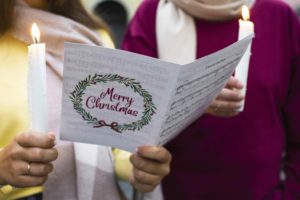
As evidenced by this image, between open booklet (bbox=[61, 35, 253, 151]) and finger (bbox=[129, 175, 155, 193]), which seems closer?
open booklet (bbox=[61, 35, 253, 151])

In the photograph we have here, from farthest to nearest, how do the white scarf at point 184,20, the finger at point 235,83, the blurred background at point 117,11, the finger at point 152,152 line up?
the blurred background at point 117,11, the white scarf at point 184,20, the finger at point 235,83, the finger at point 152,152

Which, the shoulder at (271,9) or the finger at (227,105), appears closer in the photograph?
the finger at (227,105)

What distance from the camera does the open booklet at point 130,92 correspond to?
98cm

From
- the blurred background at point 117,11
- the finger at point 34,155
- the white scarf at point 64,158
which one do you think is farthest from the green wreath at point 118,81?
the blurred background at point 117,11

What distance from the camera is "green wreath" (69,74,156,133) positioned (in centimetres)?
100

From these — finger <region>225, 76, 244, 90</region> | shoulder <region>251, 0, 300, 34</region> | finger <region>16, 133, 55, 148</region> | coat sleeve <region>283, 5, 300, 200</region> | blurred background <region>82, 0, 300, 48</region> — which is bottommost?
blurred background <region>82, 0, 300, 48</region>

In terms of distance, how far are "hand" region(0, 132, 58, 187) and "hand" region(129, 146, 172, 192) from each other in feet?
0.59

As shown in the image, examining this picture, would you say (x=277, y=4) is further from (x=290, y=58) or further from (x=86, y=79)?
(x=86, y=79)

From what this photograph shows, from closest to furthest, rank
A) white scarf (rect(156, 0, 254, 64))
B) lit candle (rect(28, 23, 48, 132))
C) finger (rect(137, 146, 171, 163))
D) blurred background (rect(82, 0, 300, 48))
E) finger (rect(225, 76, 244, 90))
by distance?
1. lit candle (rect(28, 23, 48, 132))
2. finger (rect(137, 146, 171, 163))
3. finger (rect(225, 76, 244, 90))
4. white scarf (rect(156, 0, 254, 64))
5. blurred background (rect(82, 0, 300, 48))

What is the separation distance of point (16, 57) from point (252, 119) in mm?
667

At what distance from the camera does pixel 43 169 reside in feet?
3.29

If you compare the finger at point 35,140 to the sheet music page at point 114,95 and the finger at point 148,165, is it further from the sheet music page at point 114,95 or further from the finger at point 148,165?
the finger at point 148,165

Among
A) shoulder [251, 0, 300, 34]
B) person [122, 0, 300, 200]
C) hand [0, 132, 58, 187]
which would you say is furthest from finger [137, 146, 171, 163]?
shoulder [251, 0, 300, 34]

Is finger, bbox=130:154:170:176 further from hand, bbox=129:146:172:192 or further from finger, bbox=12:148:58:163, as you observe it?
finger, bbox=12:148:58:163
